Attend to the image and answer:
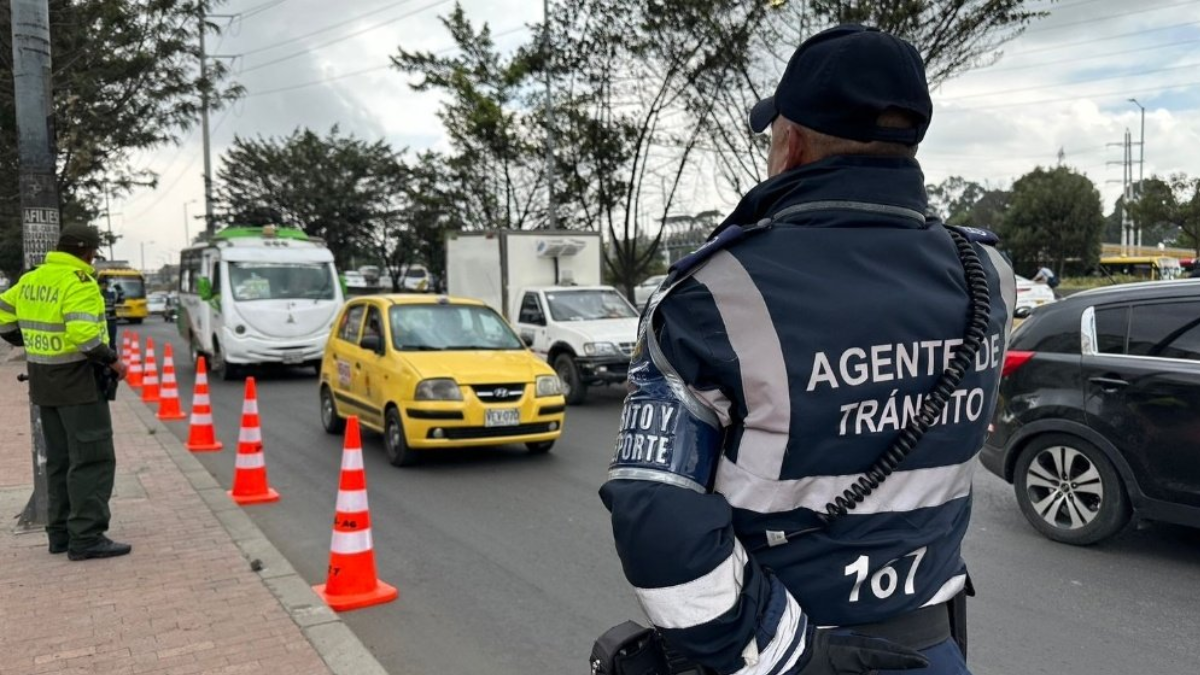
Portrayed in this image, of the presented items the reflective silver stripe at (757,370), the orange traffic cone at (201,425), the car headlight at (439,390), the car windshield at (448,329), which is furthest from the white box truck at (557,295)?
the reflective silver stripe at (757,370)

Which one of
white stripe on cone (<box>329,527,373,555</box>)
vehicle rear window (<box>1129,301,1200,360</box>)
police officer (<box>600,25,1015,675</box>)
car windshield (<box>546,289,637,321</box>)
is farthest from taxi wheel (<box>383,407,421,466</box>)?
police officer (<box>600,25,1015,675</box>)

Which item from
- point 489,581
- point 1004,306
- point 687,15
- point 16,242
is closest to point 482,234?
point 687,15

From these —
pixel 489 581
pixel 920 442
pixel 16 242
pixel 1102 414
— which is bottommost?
pixel 489 581

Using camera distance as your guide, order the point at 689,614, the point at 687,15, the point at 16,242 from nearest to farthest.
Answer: the point at 689,614, the point at 687,15, the point at 16,242

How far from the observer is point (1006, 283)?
196cm

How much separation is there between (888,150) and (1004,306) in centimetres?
44

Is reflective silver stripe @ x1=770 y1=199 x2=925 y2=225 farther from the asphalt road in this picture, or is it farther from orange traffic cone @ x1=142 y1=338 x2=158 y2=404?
orange traffic cone @ x1=142 y1=338 x2=158 y2=404

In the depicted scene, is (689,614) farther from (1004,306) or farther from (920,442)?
(1004,306)

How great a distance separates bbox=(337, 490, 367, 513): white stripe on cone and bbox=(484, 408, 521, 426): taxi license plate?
3339 millimetres

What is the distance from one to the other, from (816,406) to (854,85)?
0.58 metres

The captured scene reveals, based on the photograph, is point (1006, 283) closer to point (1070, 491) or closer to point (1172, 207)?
point (1070, 491)

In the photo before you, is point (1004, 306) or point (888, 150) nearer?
point (888, 150)

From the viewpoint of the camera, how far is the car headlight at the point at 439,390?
27.4 ft

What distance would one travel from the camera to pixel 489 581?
5.45m
